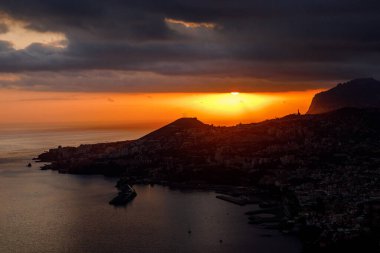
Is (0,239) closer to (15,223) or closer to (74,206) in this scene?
(15,223)

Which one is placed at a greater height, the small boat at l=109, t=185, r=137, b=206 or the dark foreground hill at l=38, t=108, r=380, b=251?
the dark foreground hill at l=38, t=108, r=380, b=251

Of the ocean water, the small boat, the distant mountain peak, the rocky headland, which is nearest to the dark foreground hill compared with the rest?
the rocky headland

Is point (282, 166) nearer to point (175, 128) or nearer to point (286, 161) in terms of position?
point (286, 161)

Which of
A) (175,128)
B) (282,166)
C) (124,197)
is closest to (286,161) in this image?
(282,166)

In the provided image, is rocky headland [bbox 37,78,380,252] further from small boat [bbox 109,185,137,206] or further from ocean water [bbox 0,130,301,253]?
small boat [bbox 109,185,137,206]

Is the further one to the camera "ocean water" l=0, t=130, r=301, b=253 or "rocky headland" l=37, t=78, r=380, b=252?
"rocky headland" l=37, t=78, r=380, b=252

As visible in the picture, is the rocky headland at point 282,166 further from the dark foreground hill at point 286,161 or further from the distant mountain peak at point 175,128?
the distant mountain peak at point 175,128

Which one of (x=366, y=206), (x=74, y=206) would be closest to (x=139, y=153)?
(x=74, y=206)
